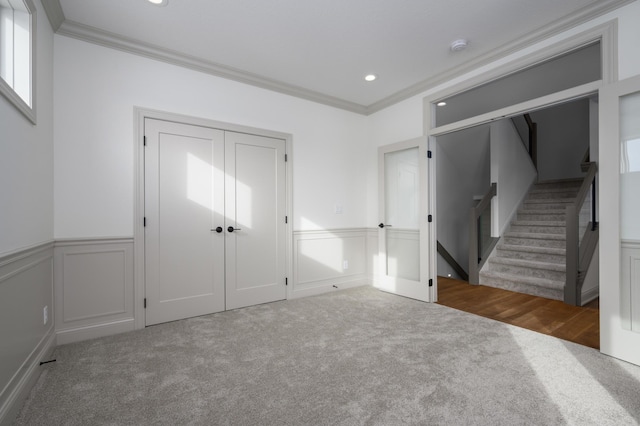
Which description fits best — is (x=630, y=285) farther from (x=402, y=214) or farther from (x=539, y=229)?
(x=539, y=229)

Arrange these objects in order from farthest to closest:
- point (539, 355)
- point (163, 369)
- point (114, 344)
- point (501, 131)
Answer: point (501, 131), point (114, 344), point (539, 355), point (163, 369)

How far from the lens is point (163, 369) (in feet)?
7.16

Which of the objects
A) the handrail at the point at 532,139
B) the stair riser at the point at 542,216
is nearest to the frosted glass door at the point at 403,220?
A: the stair riser at the point at 542,216

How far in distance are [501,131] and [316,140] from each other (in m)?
3.68

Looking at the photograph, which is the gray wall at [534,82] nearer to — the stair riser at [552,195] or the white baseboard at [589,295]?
the white baseboard at [589,295]

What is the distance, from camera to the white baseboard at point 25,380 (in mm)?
1615

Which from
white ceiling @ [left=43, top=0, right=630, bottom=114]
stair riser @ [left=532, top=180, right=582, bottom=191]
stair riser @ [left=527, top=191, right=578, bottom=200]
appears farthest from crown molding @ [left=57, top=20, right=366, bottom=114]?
stair riser @ [left=532, top=180, right=582, bottom=191]

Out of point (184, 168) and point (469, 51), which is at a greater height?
point (469, 51)

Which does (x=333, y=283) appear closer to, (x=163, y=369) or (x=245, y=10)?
(x=163, y=369)

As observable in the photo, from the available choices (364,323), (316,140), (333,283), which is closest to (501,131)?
(316,140)

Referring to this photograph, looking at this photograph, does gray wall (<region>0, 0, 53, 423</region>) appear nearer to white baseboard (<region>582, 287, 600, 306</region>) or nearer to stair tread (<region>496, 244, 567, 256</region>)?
white baseboard (<region>582, 287, 600, 306</region>)

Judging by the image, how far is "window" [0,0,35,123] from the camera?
194cm

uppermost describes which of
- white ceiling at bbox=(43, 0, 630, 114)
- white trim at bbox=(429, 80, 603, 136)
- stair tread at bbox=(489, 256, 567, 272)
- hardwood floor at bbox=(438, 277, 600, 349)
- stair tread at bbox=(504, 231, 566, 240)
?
white ceiling at bbox=(43, 0, 630, 114)

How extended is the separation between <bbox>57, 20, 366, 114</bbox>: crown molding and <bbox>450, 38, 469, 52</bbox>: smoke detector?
173 cm
